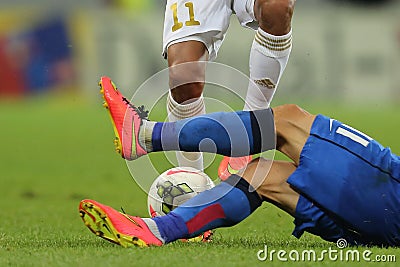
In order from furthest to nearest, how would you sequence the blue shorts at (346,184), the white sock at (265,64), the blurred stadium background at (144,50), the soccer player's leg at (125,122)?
the blurred stadium background at (144,50) < the white sock at (265,64) < the soccer player's leg at (125,122) < the blue shorts at (346,184)

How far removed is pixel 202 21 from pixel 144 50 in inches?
485

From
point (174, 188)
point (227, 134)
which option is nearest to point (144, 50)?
point (174, 188)

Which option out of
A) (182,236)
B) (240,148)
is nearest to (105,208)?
(182,236)

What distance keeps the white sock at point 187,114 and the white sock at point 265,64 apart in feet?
0.84

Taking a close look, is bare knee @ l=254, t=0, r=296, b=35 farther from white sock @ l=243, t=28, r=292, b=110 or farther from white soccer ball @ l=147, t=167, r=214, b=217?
white soccer ball @ l=147, t=167, r=214, b=217

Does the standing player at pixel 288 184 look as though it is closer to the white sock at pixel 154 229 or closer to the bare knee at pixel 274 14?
the white sock at pixel 154 229

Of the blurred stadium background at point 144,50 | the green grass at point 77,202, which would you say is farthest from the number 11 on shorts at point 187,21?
the blurred stadium background at point 144,50

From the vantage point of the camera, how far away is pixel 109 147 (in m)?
10.6

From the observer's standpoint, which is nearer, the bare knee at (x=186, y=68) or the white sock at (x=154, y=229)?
the white sock at (x=154, y=229)

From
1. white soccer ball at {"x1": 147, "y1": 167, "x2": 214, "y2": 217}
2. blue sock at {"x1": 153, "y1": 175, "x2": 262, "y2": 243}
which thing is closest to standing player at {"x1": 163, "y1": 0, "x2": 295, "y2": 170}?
white soccer ball at {"x1": 147, "y1": 167, "x2": 214, "y2": 217}

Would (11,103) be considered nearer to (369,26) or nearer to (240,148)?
(369,26)

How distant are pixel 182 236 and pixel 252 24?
1858 mm

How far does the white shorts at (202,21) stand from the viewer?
5203mm

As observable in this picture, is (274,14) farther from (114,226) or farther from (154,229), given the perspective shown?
(114,226)
